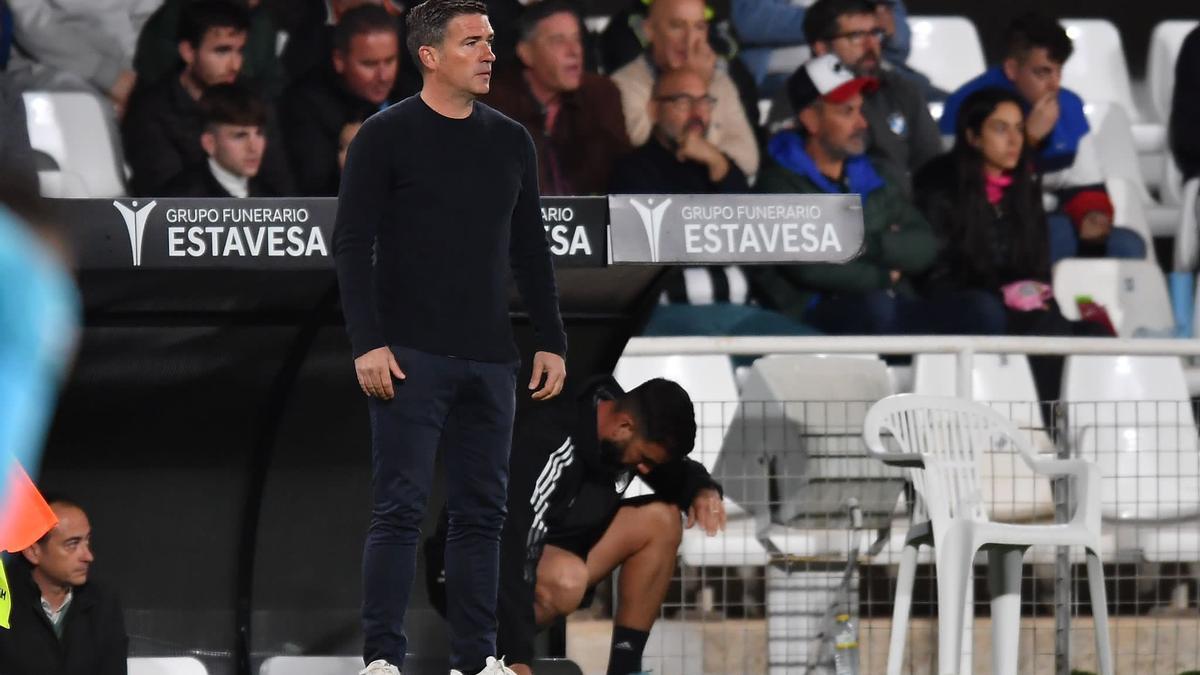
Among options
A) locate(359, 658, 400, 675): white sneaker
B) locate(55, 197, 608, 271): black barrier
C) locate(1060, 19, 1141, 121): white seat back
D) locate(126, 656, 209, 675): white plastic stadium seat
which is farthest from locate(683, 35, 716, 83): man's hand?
locate(359, 658, 400, 675): white sneaker

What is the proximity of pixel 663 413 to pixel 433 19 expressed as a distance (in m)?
1.81

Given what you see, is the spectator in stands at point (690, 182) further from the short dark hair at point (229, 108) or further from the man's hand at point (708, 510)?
the man's hand at point (708, 510)

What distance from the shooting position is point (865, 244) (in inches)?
321

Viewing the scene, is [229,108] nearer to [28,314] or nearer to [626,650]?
[626,650]

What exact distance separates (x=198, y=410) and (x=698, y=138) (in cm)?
277

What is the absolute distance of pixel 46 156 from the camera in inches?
314

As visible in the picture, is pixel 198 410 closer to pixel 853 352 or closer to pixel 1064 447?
pixel 853 352

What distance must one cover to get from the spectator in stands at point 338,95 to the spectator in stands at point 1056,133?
2.62 metres

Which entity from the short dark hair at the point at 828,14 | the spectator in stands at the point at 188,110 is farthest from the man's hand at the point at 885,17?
the spectator in stands at the point at 188,110

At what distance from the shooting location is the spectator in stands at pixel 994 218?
846cm

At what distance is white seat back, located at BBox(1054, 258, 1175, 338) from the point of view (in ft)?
29.4

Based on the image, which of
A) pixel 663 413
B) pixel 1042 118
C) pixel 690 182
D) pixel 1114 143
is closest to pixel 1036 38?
pixel 1042 118

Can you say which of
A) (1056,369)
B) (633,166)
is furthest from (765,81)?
(1056,369)

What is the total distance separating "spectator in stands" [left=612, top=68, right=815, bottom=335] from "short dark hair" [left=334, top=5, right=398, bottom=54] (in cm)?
111
